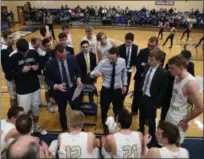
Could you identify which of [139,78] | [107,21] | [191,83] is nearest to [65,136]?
[191,83]

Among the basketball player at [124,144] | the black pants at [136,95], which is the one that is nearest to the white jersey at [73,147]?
the basketball player at [124,144]

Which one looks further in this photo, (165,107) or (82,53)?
(82,53)

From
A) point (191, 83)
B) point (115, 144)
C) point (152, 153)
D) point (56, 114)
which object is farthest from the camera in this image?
point (56, 114)

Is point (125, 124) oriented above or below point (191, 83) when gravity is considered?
below

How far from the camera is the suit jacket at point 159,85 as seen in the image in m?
3.90

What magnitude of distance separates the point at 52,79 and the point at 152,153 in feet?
8.71

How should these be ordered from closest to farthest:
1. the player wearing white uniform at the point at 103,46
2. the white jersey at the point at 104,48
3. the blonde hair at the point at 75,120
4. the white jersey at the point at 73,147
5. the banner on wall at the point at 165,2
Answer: the white jersey at the point at 73,147
the blonde hair at the point at 75,120
the player wearing white uniform at the point at 103,46
the white jersey at the point at 104,48
the banner on wall at the point at 165,2

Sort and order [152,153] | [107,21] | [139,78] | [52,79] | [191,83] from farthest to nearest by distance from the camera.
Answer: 1. [107,21]
2. [139,78]
3. [52,79]
4. [191,83]
5. [152,153]

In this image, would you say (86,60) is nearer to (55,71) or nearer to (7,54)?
(55,71)

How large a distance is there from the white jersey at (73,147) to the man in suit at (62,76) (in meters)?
1.71

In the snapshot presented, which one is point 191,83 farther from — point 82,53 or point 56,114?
point 56,114

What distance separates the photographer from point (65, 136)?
2.78m

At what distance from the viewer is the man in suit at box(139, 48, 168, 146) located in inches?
153

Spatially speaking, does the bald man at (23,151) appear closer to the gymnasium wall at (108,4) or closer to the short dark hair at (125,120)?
the short dark hair at (125,120)
